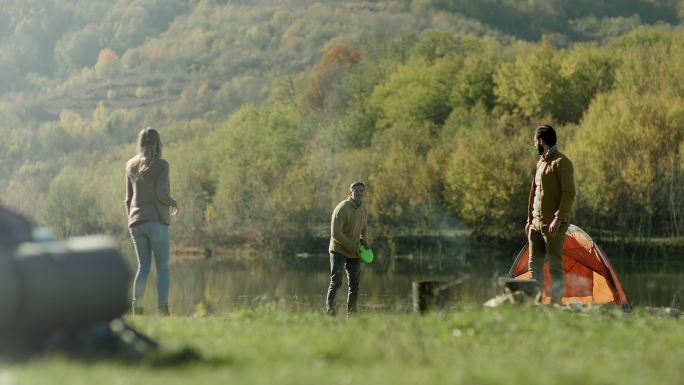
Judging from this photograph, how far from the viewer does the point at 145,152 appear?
1470cm

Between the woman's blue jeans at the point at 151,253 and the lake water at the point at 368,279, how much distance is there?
6.98 meters

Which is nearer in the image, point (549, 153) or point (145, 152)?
point (145, 152)

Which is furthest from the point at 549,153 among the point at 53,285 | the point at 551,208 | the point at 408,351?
the point at 53,285

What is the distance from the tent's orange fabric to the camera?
20.1 meters

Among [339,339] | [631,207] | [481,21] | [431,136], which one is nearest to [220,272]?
[631,207]

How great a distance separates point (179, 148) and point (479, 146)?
45615 mm

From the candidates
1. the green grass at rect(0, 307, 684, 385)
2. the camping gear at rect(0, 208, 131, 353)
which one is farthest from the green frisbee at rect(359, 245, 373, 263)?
the camping gear at rect(0, 208, 131, 353)

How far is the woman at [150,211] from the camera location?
14633 mm

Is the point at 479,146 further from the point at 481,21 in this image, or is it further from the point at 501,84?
the point at 481,21

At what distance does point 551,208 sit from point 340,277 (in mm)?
3935

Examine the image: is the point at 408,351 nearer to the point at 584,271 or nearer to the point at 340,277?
the point at 340,277

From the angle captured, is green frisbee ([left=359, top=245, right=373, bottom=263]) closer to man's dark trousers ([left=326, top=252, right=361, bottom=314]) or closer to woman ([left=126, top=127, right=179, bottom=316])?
man's dark trousers ([left=326, top=252, right=361, bottom=314])

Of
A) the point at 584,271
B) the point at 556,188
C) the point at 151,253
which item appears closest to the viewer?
the point at 151,253

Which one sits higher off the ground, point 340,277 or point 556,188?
point 556,188
